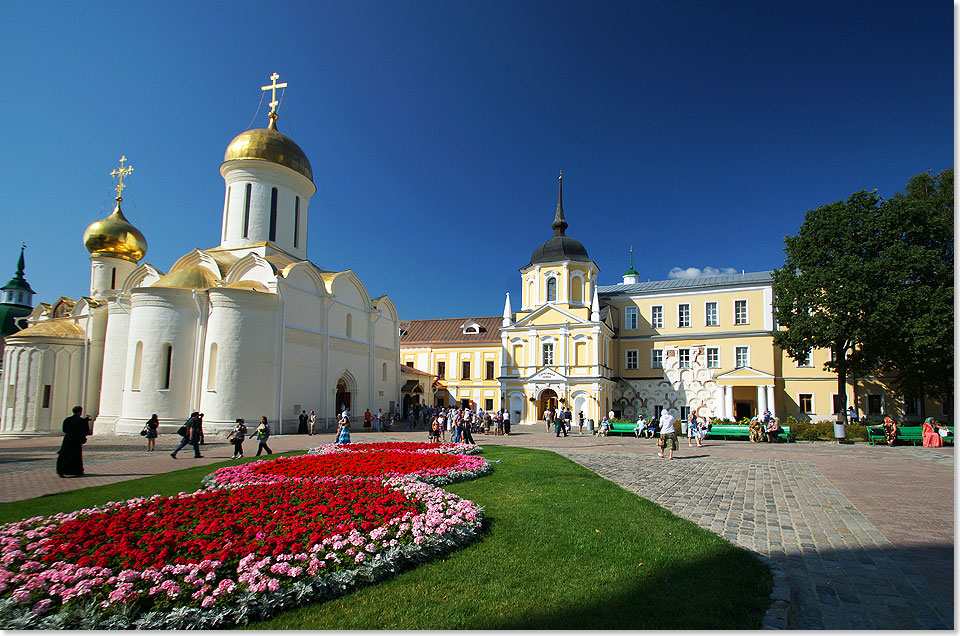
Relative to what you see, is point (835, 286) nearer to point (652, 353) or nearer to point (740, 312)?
point (740, 312)

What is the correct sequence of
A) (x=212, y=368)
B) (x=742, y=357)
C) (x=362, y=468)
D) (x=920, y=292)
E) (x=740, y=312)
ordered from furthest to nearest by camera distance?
1. (x=740, y=312)
2. (x=742, y=357)
3. (x=212, y=368)
4. (x=920, y=292)
5. (x=362, y=468)

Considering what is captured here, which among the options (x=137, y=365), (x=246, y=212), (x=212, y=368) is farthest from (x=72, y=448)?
(x=246, y=212)

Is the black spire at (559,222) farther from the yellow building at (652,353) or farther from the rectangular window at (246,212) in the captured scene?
the rectangular window at (246,212)

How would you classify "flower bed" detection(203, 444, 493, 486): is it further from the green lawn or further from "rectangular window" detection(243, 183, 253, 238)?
"rectangular window" detection(243, 183, 253, 238)

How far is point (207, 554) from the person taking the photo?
5035 millimetres

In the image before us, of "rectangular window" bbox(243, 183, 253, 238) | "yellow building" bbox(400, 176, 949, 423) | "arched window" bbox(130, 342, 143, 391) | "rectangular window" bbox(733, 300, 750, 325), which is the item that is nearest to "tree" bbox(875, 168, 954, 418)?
"yellow building" bbox(400, 176, 949, 423)

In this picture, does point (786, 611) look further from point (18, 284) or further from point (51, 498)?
point (18, 284)

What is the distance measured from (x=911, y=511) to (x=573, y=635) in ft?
25.9

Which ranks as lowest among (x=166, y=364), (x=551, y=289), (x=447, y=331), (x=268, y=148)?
(x=166, y=364)

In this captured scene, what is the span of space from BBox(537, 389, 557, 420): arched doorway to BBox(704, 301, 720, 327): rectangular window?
12954 millimetres

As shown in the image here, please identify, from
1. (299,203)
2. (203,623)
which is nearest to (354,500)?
(203,623)

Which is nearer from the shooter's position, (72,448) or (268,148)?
(72,448)

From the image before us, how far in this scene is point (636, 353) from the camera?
3972 centimetres

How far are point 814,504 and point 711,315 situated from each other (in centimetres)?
3146
